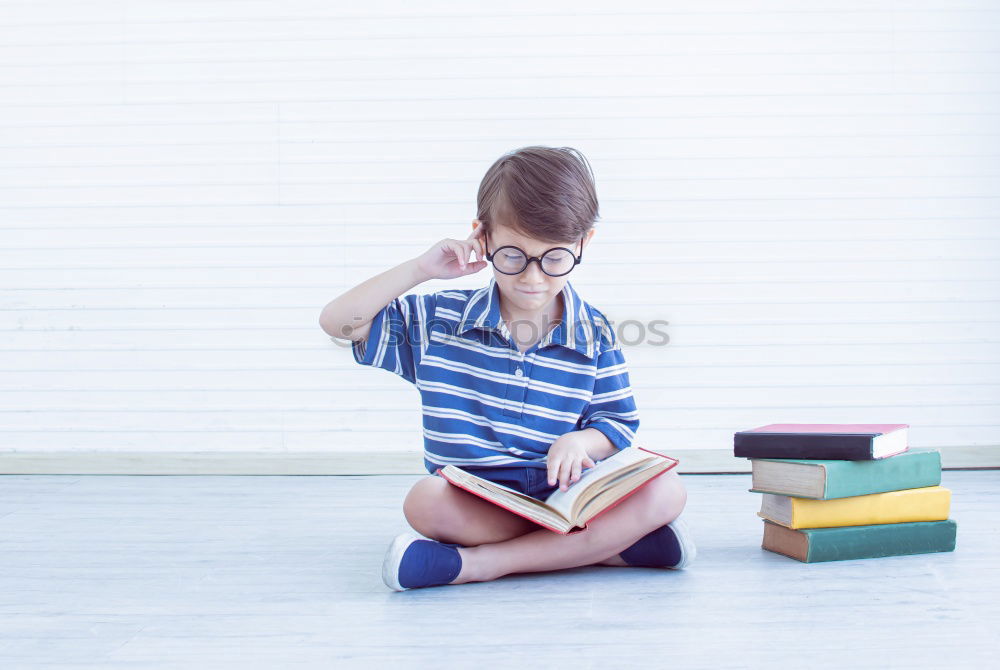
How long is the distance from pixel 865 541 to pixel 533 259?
738mm

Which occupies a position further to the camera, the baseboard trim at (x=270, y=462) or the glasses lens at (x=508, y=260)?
the baseboard trim at (x=270, y=462)

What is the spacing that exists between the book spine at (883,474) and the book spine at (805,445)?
0.08 ft

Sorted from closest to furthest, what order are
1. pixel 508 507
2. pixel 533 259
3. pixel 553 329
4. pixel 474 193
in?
pixel 508 507, pixel 533 259, pixel 553 329, pixel 474 193

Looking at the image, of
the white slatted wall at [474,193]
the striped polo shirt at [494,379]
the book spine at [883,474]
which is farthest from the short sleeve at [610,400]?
the white slatted wall at [474,193]

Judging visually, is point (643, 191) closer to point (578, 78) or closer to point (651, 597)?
point (578, 78)

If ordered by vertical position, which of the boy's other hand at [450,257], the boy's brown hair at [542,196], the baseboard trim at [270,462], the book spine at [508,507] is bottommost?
the baseboard trim at [270,462]

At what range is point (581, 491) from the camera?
51.1 inches

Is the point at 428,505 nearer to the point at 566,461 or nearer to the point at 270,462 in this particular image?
the point at 566,461

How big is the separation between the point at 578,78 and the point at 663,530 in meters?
1.47

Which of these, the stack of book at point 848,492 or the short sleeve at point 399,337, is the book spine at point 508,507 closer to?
the short sleeve at point 399,337

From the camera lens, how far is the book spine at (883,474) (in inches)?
57.3

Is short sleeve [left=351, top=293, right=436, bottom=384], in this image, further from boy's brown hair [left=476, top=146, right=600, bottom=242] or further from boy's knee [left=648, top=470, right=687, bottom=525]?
boy's knee [left=648, top=470, right=687, bottom=525]

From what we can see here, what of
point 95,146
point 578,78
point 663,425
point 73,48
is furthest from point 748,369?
point 73,48

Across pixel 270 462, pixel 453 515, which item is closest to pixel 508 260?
pixel 453 515
